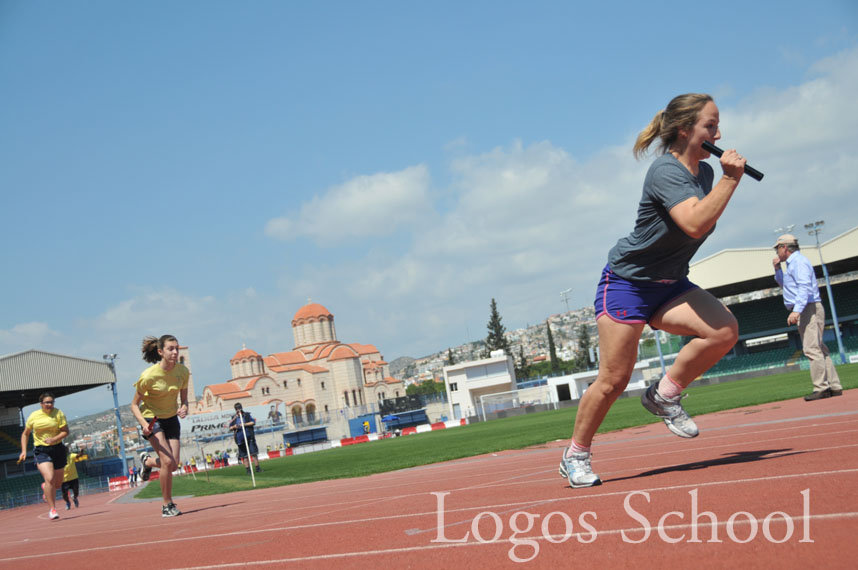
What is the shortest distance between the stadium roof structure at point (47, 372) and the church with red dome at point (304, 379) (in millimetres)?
43257

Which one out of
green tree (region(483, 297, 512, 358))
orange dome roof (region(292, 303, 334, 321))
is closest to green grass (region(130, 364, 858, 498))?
orange dome roof (region(292, 303, 334, 321))

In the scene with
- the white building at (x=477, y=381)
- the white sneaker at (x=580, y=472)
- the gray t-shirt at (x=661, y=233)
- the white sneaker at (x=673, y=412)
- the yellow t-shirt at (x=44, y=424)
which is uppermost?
the gray t-shirt at (x=661, y=233)

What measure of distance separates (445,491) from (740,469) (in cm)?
229

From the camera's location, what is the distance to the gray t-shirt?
12.5ft

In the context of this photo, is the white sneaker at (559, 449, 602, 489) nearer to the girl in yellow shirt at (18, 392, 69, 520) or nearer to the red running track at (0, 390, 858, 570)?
the red running track at (0, 390, 858, 570)

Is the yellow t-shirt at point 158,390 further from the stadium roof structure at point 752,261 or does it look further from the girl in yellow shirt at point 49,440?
the stadium roof structure at point 752,261

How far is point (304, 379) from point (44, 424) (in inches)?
3253

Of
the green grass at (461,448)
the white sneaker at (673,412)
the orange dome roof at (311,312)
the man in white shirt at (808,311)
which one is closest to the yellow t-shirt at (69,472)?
the green grass at (461,448)

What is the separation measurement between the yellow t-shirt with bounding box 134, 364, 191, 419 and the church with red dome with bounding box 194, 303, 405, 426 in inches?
3146

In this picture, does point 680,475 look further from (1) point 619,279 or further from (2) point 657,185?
(2) point 657,185

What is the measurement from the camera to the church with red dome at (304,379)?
90188 mm

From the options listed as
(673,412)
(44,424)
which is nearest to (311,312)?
(44,424)

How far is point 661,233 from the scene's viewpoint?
3896mm

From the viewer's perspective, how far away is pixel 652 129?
425 cm
